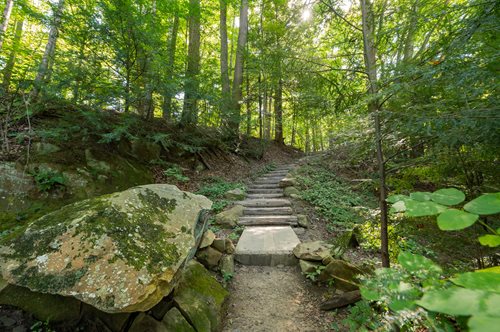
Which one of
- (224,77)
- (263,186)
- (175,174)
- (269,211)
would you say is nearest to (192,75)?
(224,77)

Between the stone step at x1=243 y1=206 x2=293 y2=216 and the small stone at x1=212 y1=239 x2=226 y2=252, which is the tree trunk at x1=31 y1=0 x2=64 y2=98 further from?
the stone step at x1=243 y1=206 x2=293 y2=216

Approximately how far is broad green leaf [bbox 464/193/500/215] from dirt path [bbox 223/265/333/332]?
2318 millimetres

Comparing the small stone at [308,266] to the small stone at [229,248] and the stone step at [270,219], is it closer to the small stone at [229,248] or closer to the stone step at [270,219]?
the small stone at [229,248]

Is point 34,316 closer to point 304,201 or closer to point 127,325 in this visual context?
point 127,325

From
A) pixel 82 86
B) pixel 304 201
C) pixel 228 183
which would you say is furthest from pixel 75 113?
pixel 304 201

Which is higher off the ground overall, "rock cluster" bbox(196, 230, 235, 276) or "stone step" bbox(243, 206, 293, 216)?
"stone step" bbox(243, 206, 293, 216)

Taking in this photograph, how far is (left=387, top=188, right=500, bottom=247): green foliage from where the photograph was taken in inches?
23.4

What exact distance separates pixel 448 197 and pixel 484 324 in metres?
0.48

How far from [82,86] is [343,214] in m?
6.47

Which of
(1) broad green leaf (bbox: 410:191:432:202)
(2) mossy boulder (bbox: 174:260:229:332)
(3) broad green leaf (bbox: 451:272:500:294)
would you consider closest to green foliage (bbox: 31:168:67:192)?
(2) mossy boulder (bbox: 174:260:229:332)

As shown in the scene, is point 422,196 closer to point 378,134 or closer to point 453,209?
point 453,209

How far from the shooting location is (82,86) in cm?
480

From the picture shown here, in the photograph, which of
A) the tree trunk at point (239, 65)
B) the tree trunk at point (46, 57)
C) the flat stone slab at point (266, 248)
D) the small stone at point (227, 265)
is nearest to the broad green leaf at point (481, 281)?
the small stone at point (227, 265)

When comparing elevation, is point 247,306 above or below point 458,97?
below
